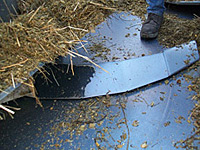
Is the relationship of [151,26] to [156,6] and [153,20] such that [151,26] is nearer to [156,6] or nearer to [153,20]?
[153,20]

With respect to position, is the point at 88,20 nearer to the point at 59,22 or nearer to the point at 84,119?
the point at 59,22

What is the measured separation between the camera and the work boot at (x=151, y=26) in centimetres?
175

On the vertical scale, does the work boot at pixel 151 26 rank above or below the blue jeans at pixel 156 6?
below

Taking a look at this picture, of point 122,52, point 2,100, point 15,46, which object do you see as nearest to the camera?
point 2,100

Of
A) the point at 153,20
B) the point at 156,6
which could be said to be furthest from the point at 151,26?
the point at 156,6

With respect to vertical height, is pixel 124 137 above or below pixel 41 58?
below

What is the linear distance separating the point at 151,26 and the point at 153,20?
72 mm

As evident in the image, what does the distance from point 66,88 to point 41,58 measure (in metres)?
0.34

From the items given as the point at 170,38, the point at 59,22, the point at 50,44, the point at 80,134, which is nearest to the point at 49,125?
the point at 80,134

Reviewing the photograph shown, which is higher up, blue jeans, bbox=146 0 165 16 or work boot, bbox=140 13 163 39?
blue jeans, bbox=146 0 165 16

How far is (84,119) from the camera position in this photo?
1.31m

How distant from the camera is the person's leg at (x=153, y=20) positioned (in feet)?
5.76

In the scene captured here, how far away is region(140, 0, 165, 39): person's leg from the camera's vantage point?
1.75 m

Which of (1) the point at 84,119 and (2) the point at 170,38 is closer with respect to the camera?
(1) the point at 84,119
